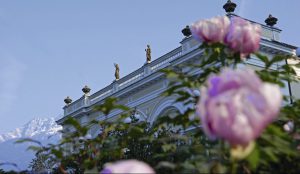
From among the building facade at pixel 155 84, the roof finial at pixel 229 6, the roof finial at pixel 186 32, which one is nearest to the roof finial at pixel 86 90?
the building facade at pixel 155 84

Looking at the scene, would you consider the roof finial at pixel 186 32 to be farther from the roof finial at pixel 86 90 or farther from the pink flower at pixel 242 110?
the pink flower at pixel 242 110

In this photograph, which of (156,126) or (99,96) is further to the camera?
(99,96)

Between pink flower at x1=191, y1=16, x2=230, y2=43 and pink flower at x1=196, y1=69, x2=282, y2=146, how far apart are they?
957 mm

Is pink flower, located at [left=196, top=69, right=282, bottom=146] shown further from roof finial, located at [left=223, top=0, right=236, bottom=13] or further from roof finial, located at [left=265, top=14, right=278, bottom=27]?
roof finial, located at [left=265, top=14, right=278, bottom=27]

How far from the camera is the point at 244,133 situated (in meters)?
1.22

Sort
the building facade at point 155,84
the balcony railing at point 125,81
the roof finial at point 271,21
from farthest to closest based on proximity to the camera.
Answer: the balcony railing at point 125,81 → the roof finial at point 271,21 → the building facade at point 155,84

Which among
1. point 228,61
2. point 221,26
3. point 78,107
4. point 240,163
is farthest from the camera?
point 78,107

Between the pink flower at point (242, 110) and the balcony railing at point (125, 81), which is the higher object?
the balcony railing at point (125, 81)

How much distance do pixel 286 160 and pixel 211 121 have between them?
93 centimetres

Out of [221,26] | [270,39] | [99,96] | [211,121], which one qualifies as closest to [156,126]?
[221,26]

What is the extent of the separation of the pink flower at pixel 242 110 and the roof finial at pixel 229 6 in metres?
17.2

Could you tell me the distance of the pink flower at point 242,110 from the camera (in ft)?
4.00

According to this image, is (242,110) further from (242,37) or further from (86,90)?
(86,90)

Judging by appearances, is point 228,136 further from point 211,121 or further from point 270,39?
point 270,39
